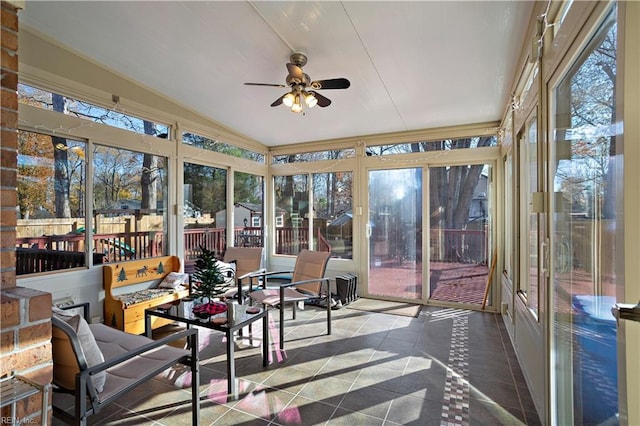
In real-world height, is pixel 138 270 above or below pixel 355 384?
above

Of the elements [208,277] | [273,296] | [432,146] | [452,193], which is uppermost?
[432,146]

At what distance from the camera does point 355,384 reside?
245 centimetres

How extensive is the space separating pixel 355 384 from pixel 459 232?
9.88 feet

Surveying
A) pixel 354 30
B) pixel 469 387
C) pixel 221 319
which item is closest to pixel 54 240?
pixel 221 319

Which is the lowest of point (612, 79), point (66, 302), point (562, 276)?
point (66, 302)

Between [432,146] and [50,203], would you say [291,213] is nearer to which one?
[432,146]

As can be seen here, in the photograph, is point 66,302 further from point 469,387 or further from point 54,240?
point 469,387

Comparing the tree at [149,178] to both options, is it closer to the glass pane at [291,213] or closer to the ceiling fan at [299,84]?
the ceiling fan at [299,84]

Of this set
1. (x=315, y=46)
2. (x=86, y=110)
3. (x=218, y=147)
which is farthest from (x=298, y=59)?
(x=218, y=147)

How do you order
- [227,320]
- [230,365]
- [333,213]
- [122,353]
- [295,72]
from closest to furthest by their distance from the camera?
[122,353]
[230,365]
[227,320]
[295,72]
[333,213]

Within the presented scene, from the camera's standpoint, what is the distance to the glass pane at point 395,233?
4867 millimetres

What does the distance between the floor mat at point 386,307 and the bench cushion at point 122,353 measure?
293 centimetres

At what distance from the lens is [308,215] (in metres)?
5.69

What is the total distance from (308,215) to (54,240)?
11.7 ft
